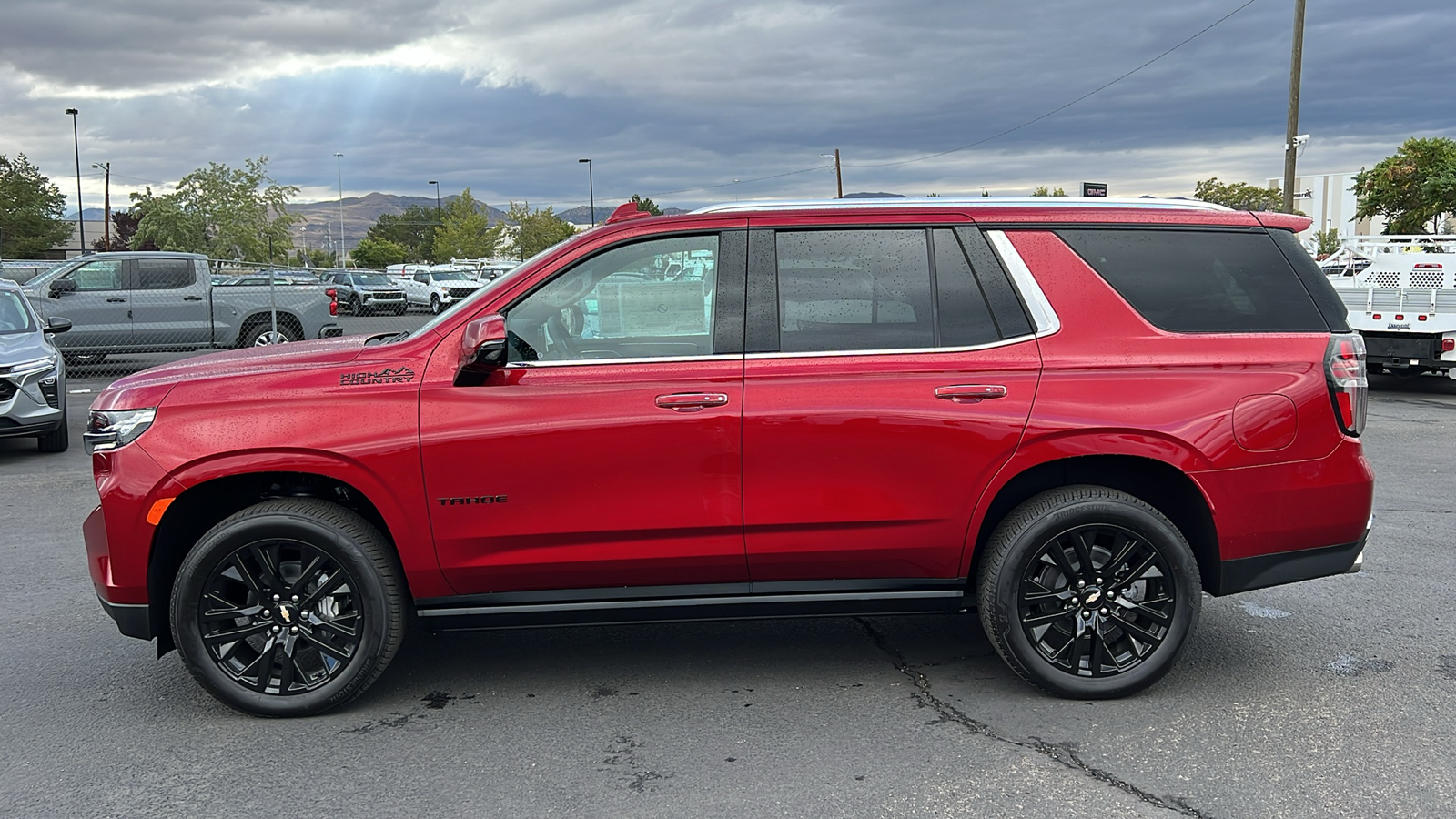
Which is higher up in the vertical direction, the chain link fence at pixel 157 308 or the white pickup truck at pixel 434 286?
the white pickup truck at pixel 434 286

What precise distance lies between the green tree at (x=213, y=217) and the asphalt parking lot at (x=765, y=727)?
47.6m

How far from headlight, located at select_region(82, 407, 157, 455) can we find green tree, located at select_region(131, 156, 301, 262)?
48.0m

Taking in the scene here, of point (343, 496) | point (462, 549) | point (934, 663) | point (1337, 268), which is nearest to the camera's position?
point (462, 549)

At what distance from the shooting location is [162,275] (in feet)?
57.5

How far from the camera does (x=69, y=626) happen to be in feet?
17.5

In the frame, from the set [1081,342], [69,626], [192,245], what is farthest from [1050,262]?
[192,245]

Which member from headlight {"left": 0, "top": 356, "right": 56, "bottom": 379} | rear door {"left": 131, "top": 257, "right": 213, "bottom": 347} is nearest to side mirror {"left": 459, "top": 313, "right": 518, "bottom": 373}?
headlight {"left": 0, "top": 356, "right": 56, "bottom": 379}

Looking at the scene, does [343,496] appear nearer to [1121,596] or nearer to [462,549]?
[462,549]

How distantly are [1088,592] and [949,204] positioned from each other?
5.08 ft

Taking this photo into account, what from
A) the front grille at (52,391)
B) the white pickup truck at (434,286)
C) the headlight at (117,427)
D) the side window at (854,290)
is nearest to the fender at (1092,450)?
the side window at (854,290)

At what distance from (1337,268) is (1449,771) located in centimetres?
1657

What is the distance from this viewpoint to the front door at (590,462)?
404 cm

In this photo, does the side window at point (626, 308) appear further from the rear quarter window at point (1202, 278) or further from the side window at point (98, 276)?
the side window at point (98, 276)

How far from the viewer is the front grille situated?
32.9 feet
